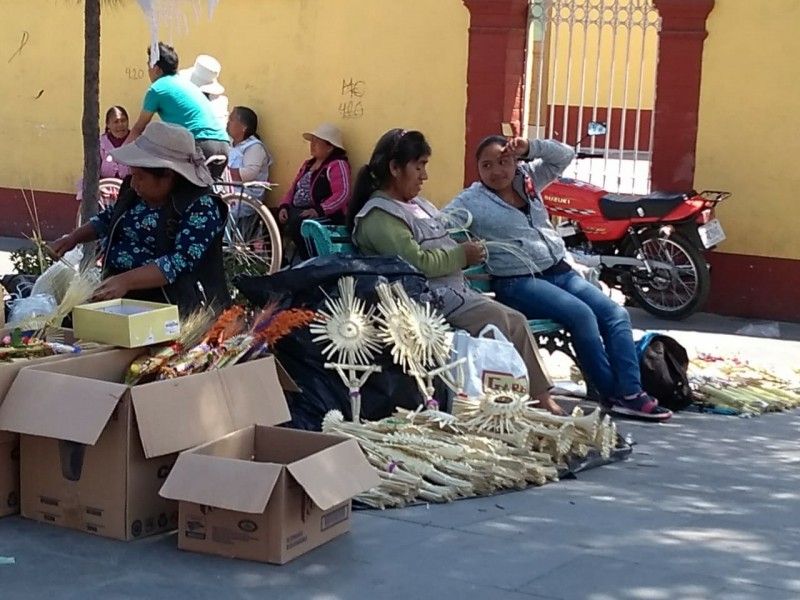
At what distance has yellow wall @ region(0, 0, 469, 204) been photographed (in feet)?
35.2

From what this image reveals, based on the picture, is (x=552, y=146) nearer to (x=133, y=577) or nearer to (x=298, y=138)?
(x=133, y=577)

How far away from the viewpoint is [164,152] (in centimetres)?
525

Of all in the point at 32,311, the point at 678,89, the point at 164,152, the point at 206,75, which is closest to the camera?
the point at 32,311

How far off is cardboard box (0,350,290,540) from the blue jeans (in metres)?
2.30

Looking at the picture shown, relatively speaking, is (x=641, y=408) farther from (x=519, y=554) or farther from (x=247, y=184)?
(x=247, y=184)

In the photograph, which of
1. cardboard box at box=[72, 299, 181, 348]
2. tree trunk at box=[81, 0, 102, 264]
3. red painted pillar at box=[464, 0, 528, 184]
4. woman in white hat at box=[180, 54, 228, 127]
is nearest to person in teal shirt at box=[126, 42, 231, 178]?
woman in white hat at box=[180, 54, 228, 127]

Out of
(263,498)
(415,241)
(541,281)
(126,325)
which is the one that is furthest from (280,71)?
(263,498)

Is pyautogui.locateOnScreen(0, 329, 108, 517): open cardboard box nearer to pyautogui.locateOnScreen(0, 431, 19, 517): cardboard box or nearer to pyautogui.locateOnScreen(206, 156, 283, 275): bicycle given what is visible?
pyautogui.locateOnScreen(0, 431, 19, 517): cardboard box

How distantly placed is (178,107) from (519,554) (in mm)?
5603

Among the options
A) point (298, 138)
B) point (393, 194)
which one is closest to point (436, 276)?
point (393, 194)

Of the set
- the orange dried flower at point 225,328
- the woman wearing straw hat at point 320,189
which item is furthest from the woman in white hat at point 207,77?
the orange dried flower at point 225,328

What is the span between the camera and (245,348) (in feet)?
15.8

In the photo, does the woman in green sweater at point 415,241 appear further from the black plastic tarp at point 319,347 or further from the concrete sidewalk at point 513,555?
the concrete sidewalk at point 513,555

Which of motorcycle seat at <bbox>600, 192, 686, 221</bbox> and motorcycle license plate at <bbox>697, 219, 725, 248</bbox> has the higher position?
motorcycle seat at <bbox>600, 192, 686, 221</bbox>
